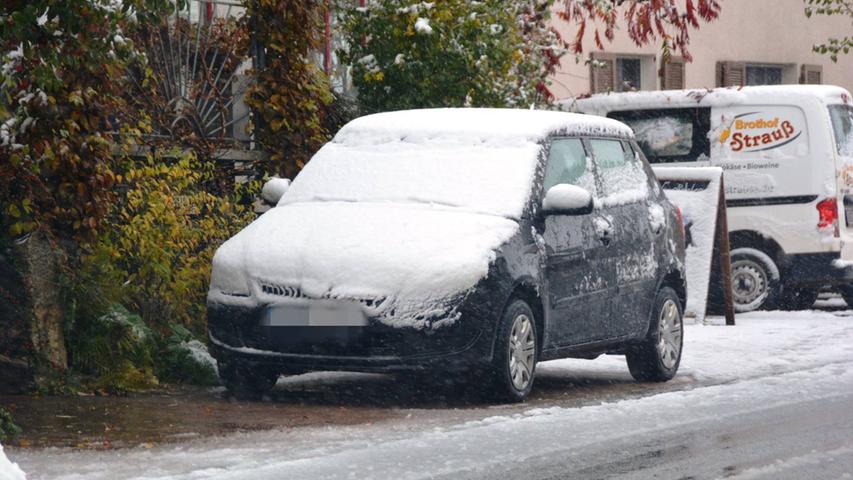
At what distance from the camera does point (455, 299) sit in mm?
9148

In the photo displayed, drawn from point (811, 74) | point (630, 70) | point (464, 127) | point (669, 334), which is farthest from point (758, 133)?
point (811, 74)

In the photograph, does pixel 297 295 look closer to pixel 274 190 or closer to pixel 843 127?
pixel 274 190

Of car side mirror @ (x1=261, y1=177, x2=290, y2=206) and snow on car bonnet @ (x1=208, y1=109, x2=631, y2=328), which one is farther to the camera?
car side mirror @ (x1=261, y1=177, x2=290, y2=206)

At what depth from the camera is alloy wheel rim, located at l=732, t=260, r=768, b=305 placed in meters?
17.0

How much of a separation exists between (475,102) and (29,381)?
6.09 meters

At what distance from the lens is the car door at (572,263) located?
10047mm

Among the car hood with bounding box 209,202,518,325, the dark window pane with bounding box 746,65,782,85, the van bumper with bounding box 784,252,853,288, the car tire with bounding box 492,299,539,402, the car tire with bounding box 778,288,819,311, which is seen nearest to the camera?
the car hood with bounding box 209,202,518,325

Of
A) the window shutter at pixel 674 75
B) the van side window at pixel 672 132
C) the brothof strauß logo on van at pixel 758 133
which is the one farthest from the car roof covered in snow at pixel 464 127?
the window shutter at pixel 674 75

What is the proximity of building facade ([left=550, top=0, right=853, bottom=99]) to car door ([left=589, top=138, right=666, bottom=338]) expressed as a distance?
1136cm

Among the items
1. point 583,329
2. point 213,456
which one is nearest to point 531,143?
point 583,329

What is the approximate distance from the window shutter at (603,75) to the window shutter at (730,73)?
2.77m

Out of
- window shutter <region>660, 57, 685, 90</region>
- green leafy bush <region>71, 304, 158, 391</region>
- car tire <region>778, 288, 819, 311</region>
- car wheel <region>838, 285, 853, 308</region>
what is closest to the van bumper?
car wheel <region>838, 285, 853, 308</region>

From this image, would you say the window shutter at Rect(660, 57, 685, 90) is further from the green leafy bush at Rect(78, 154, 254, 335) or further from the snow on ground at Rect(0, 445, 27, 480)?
the snow on ground at Rect(0, 445, 27, 480)

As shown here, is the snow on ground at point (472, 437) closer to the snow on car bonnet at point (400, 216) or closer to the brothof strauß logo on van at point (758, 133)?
the snow on car bonnet at point (400, 216)
